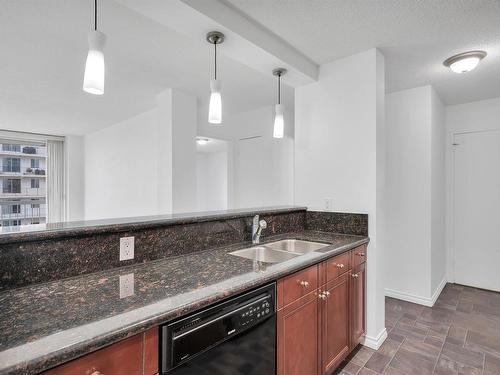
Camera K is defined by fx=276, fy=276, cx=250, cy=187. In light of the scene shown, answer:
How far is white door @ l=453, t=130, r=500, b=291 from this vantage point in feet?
11.3

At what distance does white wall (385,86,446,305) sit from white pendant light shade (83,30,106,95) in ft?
10.3

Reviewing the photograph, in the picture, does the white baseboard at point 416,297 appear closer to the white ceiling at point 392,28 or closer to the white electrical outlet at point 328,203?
the white electrical outlet at point 328,203

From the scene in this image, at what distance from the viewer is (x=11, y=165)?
225 inches

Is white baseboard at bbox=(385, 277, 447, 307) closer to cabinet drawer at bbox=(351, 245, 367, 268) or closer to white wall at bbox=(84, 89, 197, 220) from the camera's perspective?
cabinet drawer at bbox=(351, 245, 367, 268)

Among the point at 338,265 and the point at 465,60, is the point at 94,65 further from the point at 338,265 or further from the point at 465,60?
A: the point at 465,60

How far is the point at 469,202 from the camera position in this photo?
3607mm

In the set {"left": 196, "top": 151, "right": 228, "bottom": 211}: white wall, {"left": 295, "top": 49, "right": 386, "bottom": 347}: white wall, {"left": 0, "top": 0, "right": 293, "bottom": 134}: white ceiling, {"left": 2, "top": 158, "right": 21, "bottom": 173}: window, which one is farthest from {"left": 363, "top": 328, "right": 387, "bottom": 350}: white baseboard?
{"left": 2, "top": 158, "right": 21, "bottom": 173}: window

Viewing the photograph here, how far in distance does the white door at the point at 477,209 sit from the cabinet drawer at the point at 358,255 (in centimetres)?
235

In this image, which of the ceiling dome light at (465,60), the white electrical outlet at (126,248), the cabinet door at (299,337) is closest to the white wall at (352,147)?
the ceiling dome light at (465,60)

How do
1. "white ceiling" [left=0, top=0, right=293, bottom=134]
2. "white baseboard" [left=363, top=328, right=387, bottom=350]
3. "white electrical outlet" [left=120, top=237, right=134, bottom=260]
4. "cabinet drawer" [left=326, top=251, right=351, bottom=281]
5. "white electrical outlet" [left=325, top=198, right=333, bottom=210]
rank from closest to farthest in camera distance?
"white electrical outlet" [left=120, top=237, right=134, bottom=260], "cabinet drawer" [left=326, top=251, right=351, bottom=281], "white ceiling" [left=0, top=0, right=293, bottom=134], "white baseboard" [left=363, top=328, right=387, bottom=350], "white electrical outlet" [left=325, top=198, right=333, bottom=210]

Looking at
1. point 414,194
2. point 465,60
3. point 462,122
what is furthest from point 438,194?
point 465,60

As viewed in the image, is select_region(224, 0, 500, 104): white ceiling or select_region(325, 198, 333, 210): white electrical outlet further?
select_region(325, 198, 333, 210): white electrical outlet

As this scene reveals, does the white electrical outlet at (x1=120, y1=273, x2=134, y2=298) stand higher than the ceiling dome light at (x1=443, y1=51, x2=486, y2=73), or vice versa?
the ceiling dome light at (x1=443, y1=51, x2=486, y2=73)

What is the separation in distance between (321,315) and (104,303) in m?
1.26
